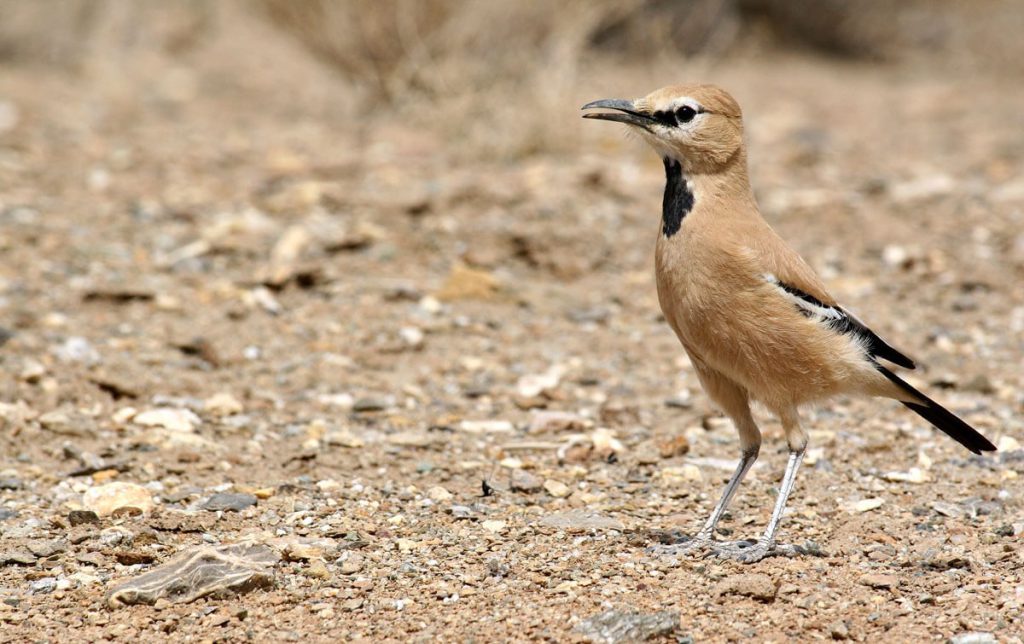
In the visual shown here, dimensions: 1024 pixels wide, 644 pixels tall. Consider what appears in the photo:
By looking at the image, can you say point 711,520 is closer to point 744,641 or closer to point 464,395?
point 744,641

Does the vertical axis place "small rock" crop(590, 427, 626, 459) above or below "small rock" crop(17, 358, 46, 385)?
above

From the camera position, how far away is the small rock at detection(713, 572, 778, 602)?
3.95 meters

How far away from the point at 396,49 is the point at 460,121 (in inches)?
55.1

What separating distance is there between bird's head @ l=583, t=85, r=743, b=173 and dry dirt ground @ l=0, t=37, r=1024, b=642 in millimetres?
1278

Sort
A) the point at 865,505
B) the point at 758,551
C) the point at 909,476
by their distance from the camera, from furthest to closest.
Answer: the point at 909,476
the point at 865,505
the point at 758,551

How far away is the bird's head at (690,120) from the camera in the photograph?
4637 millimetres

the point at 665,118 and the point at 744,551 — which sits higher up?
the point at 665,118

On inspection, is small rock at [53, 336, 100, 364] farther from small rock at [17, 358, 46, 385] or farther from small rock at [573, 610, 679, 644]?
small rock at [573, 610, 679, 644]

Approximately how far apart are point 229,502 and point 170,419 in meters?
1.01

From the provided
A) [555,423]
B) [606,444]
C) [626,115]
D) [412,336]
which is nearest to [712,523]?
[606,444]

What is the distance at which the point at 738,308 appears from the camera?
439cm

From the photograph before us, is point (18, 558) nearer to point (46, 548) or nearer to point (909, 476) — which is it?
point (46, 548)

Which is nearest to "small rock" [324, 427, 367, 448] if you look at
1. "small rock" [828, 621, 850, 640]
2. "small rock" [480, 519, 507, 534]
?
"small rock" [480, 519, 507, 534]

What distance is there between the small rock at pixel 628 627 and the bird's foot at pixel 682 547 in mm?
573
